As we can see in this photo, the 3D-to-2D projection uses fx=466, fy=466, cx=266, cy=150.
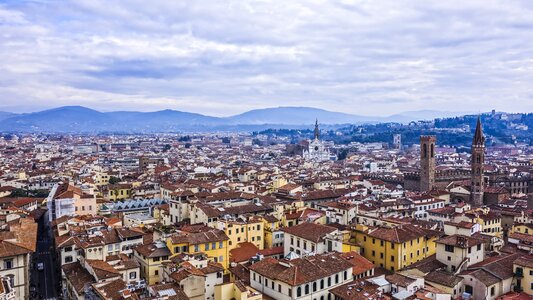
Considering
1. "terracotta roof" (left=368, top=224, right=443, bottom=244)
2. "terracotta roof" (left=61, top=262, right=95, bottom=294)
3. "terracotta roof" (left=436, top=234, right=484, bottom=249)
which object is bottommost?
"terracotta roof" (left=61, top=262, right=95, bottom=294)

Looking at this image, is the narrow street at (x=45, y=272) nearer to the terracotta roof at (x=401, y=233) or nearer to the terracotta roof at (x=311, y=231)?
the terracotta roof at (x=311, y=231)

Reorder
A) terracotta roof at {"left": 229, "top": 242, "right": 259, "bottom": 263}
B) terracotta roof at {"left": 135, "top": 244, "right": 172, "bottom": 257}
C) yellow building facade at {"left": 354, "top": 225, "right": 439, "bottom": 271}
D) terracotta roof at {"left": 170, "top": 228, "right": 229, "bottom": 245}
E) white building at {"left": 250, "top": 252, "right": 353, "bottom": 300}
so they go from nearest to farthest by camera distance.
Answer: white building at {"left": 250, "top": 252, "right": 353, "bottom": 300}, terracotta roof at {"left": 135, "top": 244, "right": 172, "bottom": 257}, terracotta roof at {"left": 170, "top": 228, "right": 229, "bottom": 245}, yellow building facade at {"left": 354, "top": 225, "right": 439, "bottom": 271}, terracotta roof at {"left": 229, "top": 242, "right": 259, "bottom": 263}

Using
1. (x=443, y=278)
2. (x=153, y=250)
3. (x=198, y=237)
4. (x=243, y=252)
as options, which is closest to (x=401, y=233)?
(x=443, y=278)

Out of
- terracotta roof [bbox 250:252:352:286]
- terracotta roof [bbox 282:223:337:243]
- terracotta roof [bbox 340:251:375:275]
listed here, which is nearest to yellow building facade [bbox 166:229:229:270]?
terracotta roof [bbox 282:223:337:243]

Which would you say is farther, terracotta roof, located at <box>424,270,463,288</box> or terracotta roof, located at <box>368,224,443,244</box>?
terracotta roof, located at <box>368,224,443,244</box>

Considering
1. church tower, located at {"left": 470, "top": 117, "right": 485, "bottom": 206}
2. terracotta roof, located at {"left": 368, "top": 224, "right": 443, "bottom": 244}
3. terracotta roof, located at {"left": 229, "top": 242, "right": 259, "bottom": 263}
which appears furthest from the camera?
church tower, located at {"left": 470, "top": 117, "right": 485, "bottom": 206}

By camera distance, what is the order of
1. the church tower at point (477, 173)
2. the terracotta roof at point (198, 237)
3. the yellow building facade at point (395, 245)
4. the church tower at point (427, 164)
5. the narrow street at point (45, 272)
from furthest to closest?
1. the church tower at point (427, 164)
2. the church tower at point (477, 173)
3. the narrow street at point (45, 272)
4. the yellow building facade at point (395, 245)
5. the terracotta roof at point (198, 237)

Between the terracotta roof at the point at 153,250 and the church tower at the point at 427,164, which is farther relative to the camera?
the church tower at the point at 427,164

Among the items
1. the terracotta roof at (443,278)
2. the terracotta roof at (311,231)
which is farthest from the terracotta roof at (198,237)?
the terracotta roof at (443,278)

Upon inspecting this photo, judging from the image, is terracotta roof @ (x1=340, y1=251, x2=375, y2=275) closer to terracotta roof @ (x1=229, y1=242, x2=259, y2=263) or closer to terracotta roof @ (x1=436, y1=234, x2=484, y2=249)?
terracotta roof @ (x1=436, y1=234, x2=484, y2=249)

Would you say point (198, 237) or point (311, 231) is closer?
point (198, 237)

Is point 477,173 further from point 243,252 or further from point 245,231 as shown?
point 243,252

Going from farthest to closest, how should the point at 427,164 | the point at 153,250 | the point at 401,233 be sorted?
the point at 427,164 < the point at 401,233 < the point at 153,250
